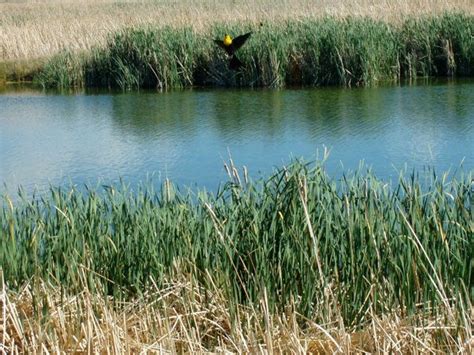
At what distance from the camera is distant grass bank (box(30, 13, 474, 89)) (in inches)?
384

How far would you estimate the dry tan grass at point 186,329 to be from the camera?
95.4 inches

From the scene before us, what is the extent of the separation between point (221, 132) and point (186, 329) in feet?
15.0

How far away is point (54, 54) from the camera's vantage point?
1184 cm

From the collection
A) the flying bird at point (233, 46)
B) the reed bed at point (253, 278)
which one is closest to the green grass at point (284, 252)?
the reed bed at point (253, 278)

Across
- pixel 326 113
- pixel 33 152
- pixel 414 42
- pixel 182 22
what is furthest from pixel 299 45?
pixel 33 152

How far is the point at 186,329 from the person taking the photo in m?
2.71

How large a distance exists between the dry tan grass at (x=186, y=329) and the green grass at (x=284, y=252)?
0.06 metres

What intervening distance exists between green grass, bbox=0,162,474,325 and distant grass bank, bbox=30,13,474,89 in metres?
6.58

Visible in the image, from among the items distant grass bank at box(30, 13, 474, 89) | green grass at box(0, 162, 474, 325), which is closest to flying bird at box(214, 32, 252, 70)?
distant grass bank at box(30, 13, 474, 89)

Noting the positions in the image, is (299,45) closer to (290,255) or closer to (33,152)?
(33,152)

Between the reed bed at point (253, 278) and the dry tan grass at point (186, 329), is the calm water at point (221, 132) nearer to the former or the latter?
the reed bed at point (253, 278)

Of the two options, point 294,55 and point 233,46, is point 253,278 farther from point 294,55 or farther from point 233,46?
point 294,55

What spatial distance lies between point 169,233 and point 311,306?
1.90 ft

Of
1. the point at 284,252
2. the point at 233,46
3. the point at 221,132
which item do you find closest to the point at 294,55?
the point at 233,46
